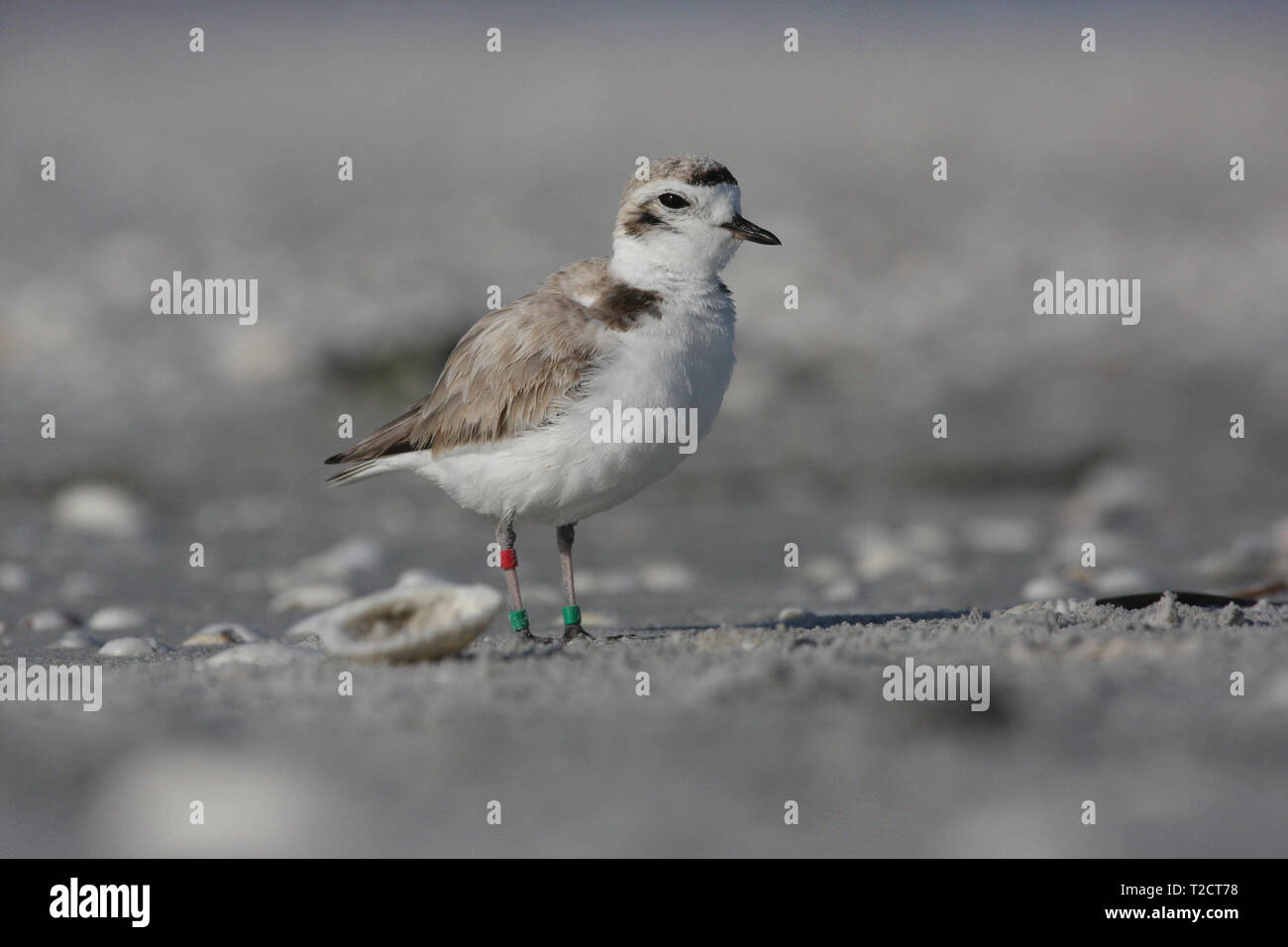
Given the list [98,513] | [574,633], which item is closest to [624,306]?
[574,633]

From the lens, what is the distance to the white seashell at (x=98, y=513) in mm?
8523

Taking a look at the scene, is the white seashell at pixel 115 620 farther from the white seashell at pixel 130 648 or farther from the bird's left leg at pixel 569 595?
the bird's left leg at pixel 569 595

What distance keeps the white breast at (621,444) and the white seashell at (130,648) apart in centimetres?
139

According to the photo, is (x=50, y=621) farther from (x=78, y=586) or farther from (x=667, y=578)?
(x=667, y=578)

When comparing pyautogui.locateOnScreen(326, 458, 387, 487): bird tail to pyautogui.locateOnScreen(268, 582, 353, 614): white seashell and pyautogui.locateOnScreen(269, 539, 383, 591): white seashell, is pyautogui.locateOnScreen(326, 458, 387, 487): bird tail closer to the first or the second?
pyautogui.locateOnScreen(268, 582, 353, 614): white seashell

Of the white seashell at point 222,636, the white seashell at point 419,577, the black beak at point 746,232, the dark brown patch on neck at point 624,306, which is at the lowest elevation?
the white seashell at point 222,636

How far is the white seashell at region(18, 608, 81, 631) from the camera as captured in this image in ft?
19.7

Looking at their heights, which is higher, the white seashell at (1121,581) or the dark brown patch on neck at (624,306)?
the dark brown patch on neck at (624,306)

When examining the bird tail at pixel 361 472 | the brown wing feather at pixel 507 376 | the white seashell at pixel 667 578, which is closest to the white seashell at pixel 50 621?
the bird tail at pixel 361 472

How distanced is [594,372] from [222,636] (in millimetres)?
1877

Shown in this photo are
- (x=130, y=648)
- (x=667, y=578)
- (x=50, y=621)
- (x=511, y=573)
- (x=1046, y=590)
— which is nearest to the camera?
(x=511, y=573)

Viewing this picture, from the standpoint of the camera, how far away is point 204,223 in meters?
14.3

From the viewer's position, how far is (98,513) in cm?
869

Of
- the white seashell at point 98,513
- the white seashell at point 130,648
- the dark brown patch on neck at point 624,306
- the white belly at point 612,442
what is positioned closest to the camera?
the white belly at point 612,442
